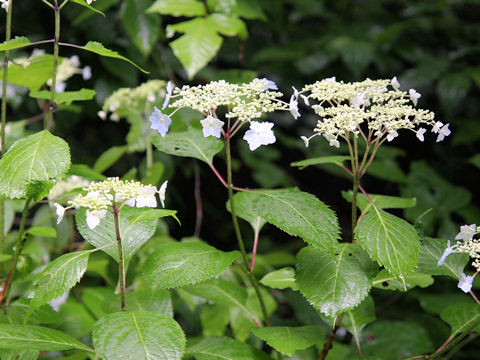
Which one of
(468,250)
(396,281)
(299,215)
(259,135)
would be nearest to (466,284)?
(468,250)

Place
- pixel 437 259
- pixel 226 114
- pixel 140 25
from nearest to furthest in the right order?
pixel 226 114 < pixel 437 259 < pixel 140 25

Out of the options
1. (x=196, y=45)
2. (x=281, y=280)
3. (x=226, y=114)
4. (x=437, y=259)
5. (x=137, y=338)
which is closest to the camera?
(x=137, y=338)

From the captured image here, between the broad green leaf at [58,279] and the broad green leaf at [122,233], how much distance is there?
77 mm

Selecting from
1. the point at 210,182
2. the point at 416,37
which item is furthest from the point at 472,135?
the point at 210,182

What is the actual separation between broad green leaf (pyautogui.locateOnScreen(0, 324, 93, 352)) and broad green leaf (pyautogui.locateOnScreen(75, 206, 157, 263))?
171mm

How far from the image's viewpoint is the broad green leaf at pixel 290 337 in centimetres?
87

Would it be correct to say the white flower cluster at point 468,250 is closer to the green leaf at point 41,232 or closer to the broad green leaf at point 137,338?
the broad green leaf at point 137,338

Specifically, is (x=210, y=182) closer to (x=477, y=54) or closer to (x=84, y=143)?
(x=84, y=143)

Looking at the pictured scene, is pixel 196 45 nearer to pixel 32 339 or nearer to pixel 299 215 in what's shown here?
pixel 299 215

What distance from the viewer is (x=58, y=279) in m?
0.82

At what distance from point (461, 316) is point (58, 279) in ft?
2.70

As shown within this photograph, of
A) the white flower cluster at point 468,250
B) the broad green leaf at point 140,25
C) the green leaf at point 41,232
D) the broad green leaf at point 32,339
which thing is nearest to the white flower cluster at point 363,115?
the white flower cluster at point 468,250

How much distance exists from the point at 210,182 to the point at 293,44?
34.2 inches

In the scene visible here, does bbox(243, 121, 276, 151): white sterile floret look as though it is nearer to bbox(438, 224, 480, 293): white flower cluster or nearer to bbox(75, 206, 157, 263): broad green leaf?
bbox(75, 206, 157, 263): broad green leaf
